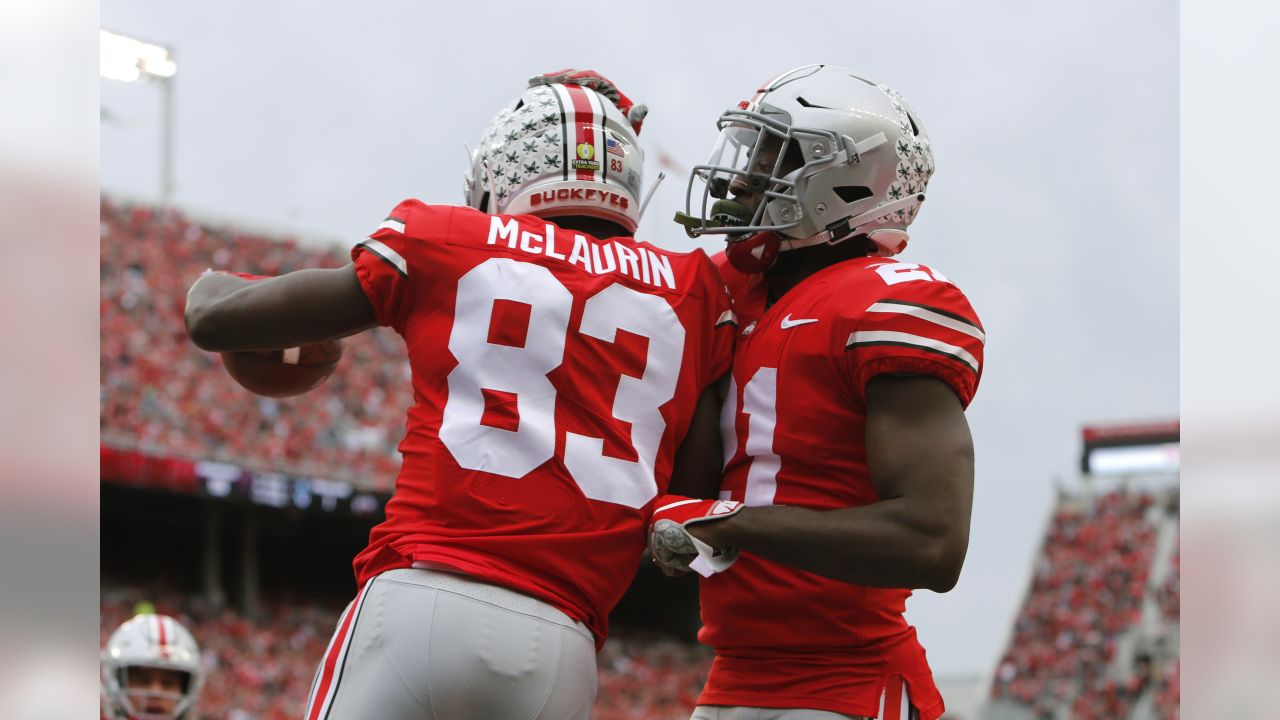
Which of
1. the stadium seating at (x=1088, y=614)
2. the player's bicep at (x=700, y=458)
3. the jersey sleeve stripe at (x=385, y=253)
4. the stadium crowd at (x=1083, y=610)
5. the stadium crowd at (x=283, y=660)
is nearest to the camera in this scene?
the jersey sleeve stripe at (x=385, y=253)

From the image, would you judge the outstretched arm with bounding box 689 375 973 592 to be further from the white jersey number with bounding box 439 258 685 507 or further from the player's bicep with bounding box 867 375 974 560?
the white jersey number with bounding box 439 258 685 507

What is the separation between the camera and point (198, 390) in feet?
76.0

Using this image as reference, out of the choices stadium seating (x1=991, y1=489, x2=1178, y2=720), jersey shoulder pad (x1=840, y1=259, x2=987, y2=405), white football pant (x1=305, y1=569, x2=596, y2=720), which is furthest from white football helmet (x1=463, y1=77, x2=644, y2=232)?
stadium seating (x1=991, y1=489, x2=1178, y2=720)

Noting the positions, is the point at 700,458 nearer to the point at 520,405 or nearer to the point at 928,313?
the point at 520,405

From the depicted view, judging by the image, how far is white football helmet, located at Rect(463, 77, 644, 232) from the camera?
3256mm

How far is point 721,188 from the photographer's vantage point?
3.40 m

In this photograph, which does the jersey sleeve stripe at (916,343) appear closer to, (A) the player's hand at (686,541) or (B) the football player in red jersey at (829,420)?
(B) the football player in red jersey at (829,420)

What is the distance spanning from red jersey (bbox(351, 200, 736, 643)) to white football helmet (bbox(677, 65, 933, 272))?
1.14 ft

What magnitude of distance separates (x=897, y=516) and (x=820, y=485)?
30 centimetres

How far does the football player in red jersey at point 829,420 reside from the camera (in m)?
2.78

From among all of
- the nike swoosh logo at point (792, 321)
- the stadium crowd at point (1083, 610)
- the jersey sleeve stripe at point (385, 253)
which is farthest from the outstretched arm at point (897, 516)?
the stadium crowd at point (1083, 610)

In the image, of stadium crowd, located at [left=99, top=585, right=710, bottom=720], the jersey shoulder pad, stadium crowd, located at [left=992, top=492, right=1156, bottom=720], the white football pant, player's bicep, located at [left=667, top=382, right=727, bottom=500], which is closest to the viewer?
the white football pant

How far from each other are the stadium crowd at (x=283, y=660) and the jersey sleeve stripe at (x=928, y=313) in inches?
611
